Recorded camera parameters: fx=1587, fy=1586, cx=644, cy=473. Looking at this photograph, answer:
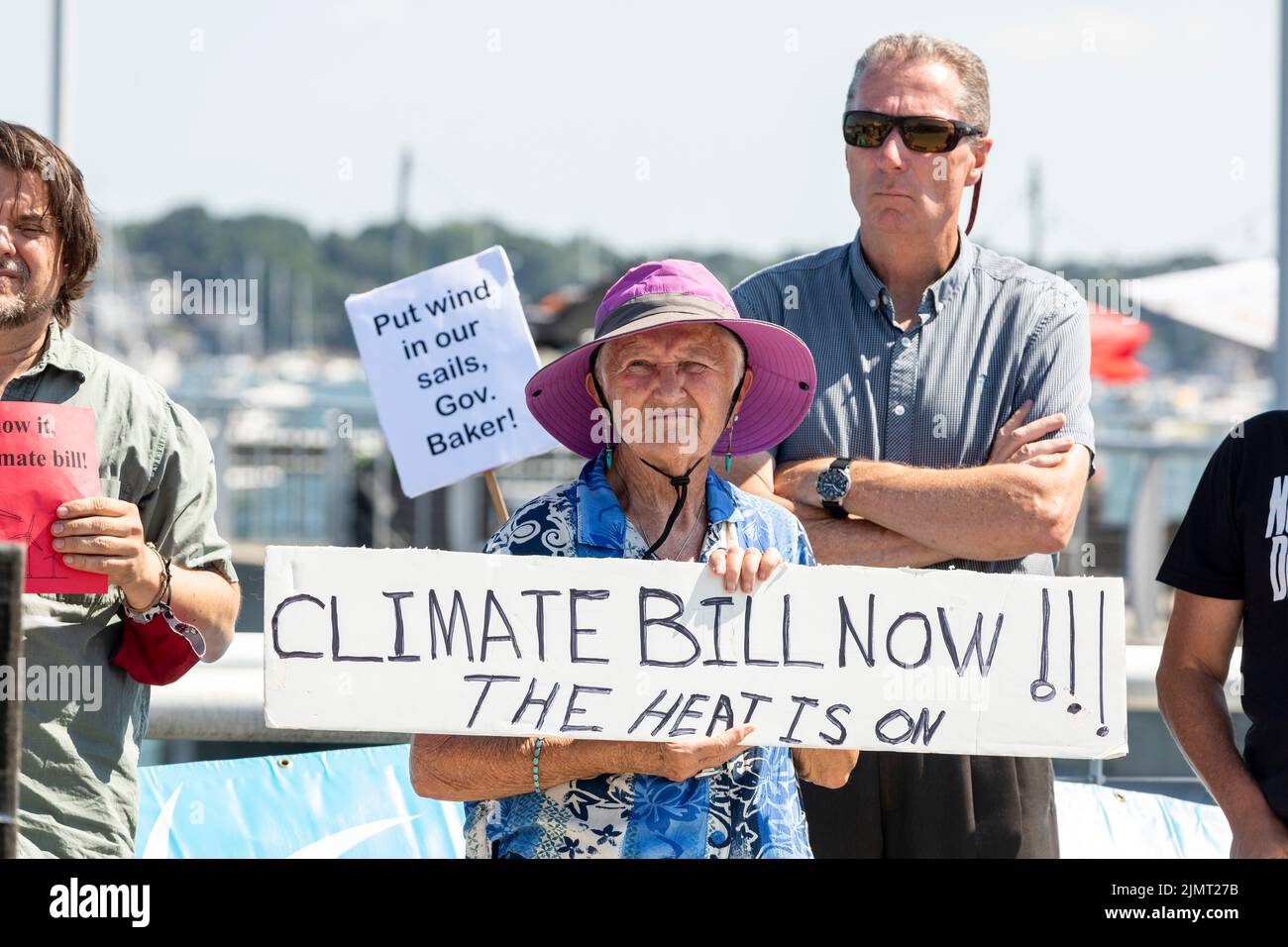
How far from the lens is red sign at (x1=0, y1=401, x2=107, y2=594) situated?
2553 mm

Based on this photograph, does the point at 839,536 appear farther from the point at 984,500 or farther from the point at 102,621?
→ the point at 102,621

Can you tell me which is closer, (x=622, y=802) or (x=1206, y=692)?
(x=622, y=802)

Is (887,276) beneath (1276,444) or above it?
above

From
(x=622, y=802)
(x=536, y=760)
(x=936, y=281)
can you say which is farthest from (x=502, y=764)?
(x=936, y=281)

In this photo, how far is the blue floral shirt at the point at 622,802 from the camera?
8.40 ft

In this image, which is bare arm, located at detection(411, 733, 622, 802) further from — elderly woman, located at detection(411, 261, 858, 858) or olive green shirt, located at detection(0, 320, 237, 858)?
olive green shirt, located at detection(0, 320, 237, 858)

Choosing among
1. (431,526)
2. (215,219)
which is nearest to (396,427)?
(431,526)

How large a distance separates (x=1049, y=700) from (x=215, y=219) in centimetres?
12546

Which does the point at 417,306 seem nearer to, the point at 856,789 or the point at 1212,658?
the point at 856,789

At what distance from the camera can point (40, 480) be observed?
8.41ft

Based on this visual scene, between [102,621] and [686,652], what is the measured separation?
1.04 meters

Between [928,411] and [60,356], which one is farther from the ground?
[60,356]

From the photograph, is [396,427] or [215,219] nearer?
[396,427]
